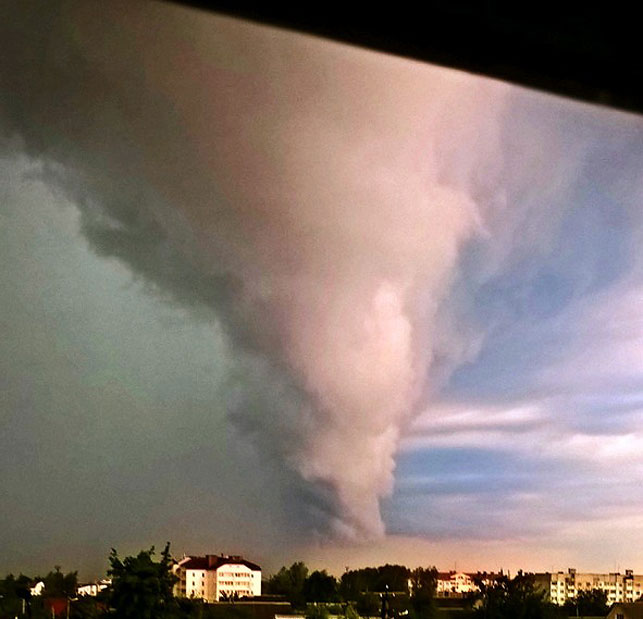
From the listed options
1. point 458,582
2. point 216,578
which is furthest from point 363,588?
point 216,578

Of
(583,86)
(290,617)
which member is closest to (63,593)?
(290,617)

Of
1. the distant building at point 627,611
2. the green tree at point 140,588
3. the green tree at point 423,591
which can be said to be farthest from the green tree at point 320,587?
the distant building at point 627,611

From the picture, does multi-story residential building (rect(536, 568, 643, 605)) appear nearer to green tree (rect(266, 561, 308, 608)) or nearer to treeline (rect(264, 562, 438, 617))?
treeline (rect(264, 562, 438, 617))

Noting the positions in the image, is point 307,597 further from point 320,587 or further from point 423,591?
point 423,591

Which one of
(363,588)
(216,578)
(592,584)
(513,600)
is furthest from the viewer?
(592,584)

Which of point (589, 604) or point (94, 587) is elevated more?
point (94, 587)

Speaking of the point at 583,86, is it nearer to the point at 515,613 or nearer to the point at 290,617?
the point at 290,617
